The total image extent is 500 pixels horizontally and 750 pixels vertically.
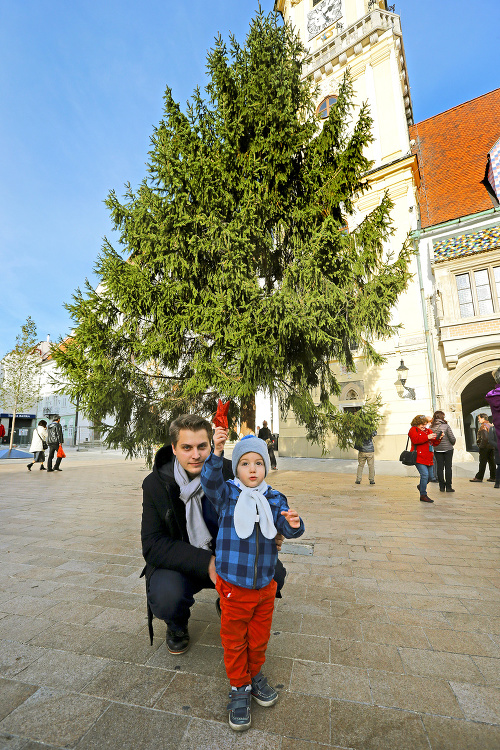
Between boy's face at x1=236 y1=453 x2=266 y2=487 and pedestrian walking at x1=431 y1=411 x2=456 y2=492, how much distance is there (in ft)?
25.0

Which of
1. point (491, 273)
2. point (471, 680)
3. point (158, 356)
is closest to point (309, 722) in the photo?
point (471, 680)

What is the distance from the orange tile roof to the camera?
54.9ft

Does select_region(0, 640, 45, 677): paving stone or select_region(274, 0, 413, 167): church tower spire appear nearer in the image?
select_region(0, 640, 45, 677): paving stone

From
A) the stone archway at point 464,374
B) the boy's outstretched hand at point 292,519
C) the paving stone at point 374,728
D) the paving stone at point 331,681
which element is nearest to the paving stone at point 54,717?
the paving stone at point 331,681

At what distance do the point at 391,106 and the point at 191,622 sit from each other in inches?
862

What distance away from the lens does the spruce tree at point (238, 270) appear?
7.14 m

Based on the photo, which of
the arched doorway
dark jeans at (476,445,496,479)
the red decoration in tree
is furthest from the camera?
the arched doorway

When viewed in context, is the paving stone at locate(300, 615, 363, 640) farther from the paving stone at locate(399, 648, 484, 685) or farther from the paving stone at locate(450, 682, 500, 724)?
the paving stone at locate(450, 682, 500, 724)

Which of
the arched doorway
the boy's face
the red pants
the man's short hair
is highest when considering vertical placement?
the arched doorway

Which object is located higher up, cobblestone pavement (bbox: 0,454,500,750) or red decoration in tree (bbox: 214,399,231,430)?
red decoration in tree (bbox: 214,399,231,430)

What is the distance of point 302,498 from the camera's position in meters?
7.80

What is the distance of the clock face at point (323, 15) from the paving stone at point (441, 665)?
26.8 m

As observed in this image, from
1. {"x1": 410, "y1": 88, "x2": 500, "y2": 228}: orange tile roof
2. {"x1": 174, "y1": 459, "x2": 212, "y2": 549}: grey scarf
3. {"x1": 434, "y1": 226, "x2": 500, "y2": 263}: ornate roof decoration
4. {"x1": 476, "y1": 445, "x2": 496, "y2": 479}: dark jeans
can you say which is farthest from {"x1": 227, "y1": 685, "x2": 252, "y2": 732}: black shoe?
{"x1": 410, "y1": 88, "x2": 500, "y2": 228}: orange tile roof

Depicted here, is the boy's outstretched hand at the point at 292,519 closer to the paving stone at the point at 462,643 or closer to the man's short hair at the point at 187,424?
the man's short hair at the point at 187,424
